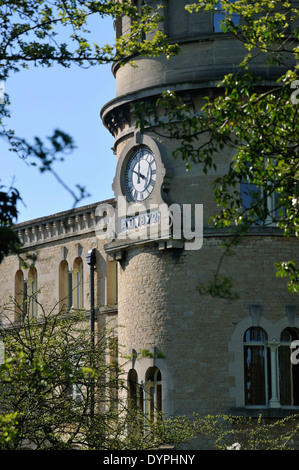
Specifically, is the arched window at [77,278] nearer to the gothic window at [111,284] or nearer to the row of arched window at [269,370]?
the gothic window at [111,284]

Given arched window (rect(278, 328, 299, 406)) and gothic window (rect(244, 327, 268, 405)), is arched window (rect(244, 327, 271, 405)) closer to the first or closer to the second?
gothic window (rect(244, 327, 268, 405))

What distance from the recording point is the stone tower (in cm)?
2347

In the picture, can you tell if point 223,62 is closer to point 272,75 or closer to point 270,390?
point 272,75

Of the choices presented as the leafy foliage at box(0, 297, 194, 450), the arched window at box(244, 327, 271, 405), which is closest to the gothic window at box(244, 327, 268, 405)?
the arched window at box(244, 327, 271, 405)

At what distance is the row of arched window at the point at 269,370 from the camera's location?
2369 cm

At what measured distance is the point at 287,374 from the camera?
24.0 meters

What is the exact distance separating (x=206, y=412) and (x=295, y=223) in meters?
6.76

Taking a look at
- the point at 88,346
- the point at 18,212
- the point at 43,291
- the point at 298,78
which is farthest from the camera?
the point at 43,291

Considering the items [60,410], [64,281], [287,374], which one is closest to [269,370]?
[287,374]

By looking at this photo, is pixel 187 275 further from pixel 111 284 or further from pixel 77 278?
pixel 77 278

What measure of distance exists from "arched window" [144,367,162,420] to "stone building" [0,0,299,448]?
0.02 meters

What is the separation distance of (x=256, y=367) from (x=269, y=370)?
31 cm

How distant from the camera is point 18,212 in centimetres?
1280
